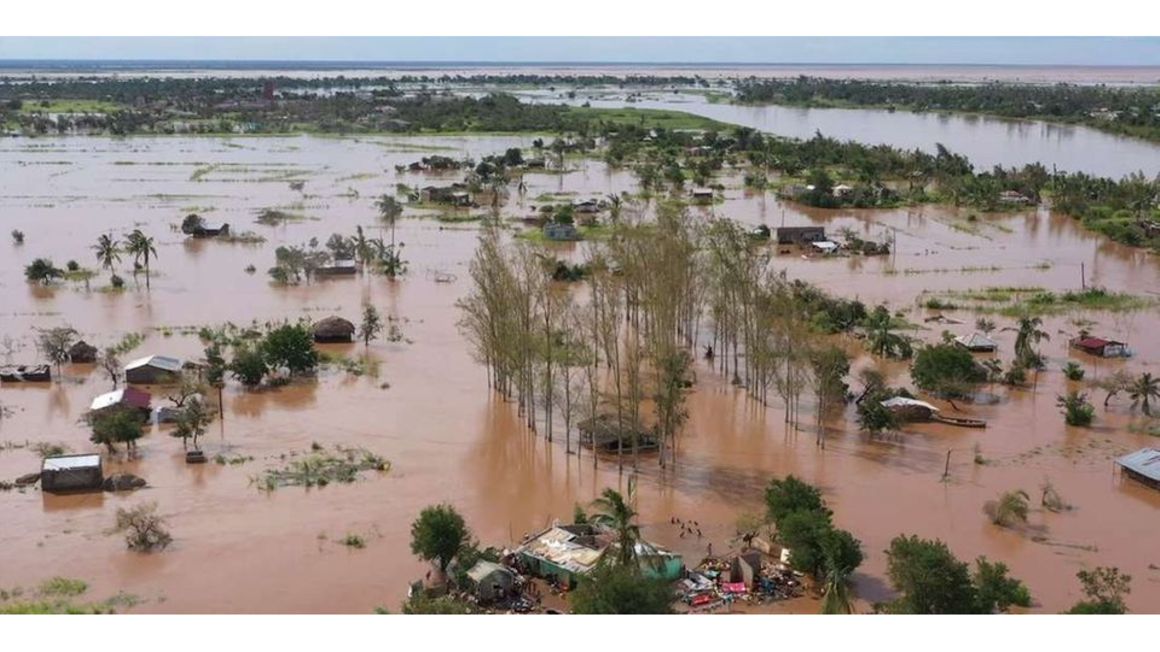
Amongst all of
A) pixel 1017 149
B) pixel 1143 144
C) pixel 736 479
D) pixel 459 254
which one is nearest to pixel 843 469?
pixel 736 479

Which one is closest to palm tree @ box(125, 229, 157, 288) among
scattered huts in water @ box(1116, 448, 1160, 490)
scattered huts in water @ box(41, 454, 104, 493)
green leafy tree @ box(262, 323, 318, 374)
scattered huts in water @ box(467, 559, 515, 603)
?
green leafy tree @ box(262, 323, 318, 374)

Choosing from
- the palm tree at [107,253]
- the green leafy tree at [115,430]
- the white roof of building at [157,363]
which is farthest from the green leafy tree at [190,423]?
the palm tree at [107,253]

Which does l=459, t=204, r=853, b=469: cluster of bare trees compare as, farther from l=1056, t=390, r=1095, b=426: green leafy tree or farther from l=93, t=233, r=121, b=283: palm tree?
l=93, t=233, r=121, b=283: palm tree

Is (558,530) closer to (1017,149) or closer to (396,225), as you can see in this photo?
(396,225)

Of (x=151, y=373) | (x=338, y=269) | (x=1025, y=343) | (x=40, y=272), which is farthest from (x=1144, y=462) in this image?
(x=40, y=272)

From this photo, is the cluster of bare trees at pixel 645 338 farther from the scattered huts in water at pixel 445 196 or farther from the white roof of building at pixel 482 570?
the scattered huts in water at pixel 445 196

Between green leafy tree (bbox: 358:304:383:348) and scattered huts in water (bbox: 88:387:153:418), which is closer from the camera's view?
scattered huts in water (bbox: 88:387:153:418)
